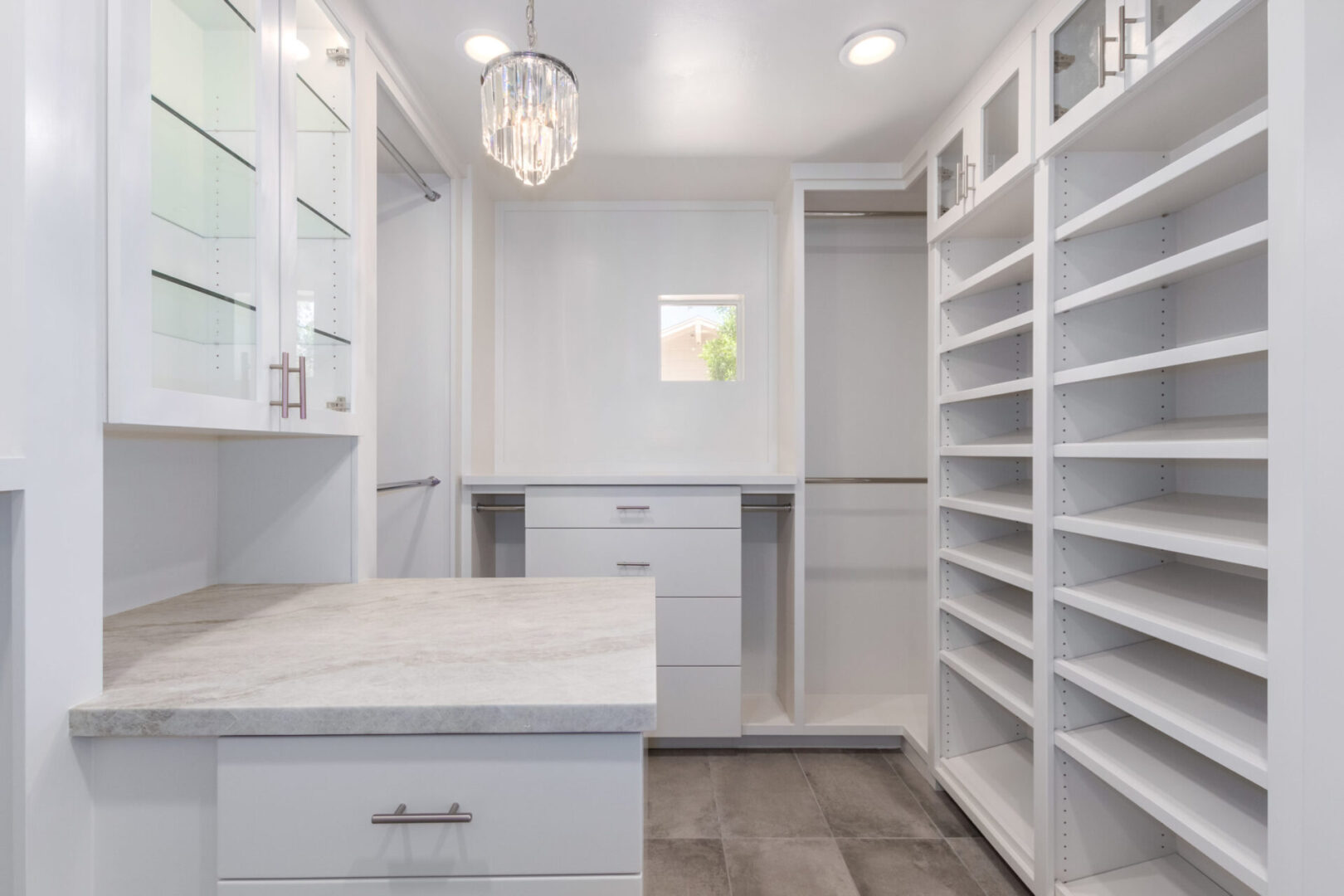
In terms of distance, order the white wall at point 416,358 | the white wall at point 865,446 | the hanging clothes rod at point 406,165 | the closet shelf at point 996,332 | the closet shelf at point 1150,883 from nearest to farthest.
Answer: the closet shelf at point 1150,883
the closet shelf at point 996,332
the hanging clothes rod at point 406,165
the white wall at point 416,358
the white wall at point 865,446

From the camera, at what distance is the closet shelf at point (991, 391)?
176cm

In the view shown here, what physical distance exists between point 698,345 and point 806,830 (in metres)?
1.91

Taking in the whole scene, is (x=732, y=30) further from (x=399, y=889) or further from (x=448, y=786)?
(x=399, y=889)

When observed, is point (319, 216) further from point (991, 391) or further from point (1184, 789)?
point (1184, 789)

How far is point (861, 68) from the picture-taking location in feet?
6.33

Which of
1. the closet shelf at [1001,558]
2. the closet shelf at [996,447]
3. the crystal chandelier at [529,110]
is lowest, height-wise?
the closet shelf at [1001,558]

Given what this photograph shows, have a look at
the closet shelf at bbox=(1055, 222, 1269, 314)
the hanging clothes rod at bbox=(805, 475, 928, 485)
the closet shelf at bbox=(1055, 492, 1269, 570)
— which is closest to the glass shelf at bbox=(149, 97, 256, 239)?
the closet shelf at bbox=(1055, 222, 1269, 314)

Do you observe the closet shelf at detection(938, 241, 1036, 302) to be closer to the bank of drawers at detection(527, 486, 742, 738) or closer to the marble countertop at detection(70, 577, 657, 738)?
the bank of drawers at detection(527, 486, 742, 738)

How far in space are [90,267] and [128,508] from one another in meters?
0.69

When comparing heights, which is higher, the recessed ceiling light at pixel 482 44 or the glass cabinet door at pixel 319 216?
the recessed ceiling light at pixel 482 44

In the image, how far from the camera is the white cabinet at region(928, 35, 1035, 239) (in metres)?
1.73

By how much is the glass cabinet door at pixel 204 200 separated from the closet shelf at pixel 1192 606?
168cm

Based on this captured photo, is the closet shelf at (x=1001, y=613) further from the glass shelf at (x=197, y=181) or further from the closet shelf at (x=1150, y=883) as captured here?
the glass shelf at (x=197, y=181)

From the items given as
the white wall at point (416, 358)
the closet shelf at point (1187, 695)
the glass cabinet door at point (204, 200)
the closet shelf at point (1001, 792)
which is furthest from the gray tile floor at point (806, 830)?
the glass cabinet door at point (204, 200)
